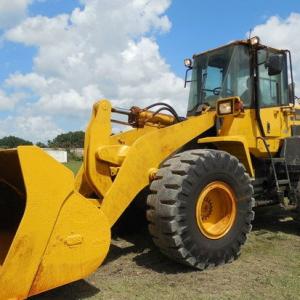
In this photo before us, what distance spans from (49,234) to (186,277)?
1.71 metres

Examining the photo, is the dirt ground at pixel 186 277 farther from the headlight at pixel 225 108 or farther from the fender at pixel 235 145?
the headlight at pixel 225 108

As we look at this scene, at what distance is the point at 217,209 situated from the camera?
5781mm

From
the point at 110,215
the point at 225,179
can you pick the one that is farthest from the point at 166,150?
the point at 110,215

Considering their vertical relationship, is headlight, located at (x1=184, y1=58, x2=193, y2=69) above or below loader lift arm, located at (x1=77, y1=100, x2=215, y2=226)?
above

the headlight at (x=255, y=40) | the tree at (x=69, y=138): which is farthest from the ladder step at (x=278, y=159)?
the tree at (x=69, y=138)

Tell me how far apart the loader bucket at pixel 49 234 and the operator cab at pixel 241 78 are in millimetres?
3257

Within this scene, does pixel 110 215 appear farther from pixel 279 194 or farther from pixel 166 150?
pixel 279 194

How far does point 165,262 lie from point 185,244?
2.11ft

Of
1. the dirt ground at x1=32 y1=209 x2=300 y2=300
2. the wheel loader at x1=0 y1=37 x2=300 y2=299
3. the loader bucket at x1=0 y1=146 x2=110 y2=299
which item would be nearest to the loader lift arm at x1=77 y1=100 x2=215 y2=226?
the wheel loader at x1=0 y1=37 x2=300 y2=299

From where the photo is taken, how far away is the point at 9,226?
17.8 feet

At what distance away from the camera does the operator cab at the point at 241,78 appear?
273 inches

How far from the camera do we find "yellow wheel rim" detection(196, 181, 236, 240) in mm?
5434

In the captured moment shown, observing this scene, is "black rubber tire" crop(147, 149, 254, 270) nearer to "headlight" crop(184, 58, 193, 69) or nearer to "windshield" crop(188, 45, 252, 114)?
"windshield" crop(188, 45, 252, 114)

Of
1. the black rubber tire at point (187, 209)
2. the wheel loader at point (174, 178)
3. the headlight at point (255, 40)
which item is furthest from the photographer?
the headlight at point (255, 40)
